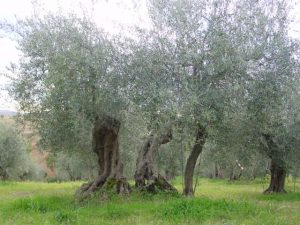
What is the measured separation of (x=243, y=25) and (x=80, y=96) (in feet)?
21.5

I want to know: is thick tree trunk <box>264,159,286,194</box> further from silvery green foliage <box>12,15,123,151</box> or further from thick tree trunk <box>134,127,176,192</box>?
silvery green foliage <box>12,15,123,151</box>

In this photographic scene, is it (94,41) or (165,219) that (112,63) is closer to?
(94,41)

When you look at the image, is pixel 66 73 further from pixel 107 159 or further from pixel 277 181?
pixel 277 181

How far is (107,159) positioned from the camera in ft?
64.0

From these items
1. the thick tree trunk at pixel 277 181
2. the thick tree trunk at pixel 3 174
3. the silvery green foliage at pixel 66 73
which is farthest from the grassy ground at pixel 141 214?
the thick tree trunk at pixel 3 174

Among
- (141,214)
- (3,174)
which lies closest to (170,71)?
(141,214)

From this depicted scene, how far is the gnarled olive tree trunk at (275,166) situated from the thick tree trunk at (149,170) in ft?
35.5

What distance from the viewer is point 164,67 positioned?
15.1m

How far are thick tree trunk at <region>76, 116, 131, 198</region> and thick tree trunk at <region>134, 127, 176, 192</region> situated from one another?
45.1 inches

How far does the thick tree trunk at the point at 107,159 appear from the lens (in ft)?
59.8

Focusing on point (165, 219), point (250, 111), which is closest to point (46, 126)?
point (165, 219)

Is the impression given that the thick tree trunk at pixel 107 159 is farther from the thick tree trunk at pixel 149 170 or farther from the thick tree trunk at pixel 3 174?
the thick tree trunk at pixel 3 174

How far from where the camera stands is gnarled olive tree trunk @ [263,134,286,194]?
30.0 m

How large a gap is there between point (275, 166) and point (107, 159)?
18073 mm
